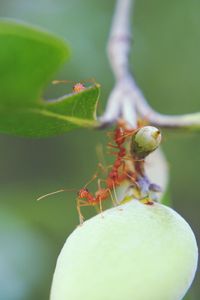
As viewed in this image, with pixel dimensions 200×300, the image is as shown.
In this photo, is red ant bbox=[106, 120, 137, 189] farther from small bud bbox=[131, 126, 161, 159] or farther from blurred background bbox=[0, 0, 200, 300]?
blurred background bbox=[0, 0, 200, 300]

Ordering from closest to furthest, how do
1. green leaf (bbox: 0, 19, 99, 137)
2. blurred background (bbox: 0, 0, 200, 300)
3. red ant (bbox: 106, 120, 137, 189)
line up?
1. green leaf (bbox: 0, 19, 99, 137)
2. red ant (bbox: 106, 120, 137, 189)
3. blurred background (bbox: 0, 0, 200, 300)

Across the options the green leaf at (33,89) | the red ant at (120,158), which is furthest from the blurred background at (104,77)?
the green leaf at (33,89)

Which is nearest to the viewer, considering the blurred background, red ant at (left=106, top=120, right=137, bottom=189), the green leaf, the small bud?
the green leaf

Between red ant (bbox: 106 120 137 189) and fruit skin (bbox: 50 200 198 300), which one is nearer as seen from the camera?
fruit skin (bbox: 50 200 198 300)

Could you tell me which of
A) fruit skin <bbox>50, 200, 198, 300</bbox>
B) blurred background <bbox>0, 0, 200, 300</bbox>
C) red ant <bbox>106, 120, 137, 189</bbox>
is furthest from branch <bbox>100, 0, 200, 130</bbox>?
blurred background <bbox>0, 0, 200, 300</bbox>

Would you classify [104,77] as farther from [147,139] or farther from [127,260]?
[127,260]

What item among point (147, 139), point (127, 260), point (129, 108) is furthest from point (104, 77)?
point (127, 260)

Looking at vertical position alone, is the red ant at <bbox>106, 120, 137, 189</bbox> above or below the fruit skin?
above
